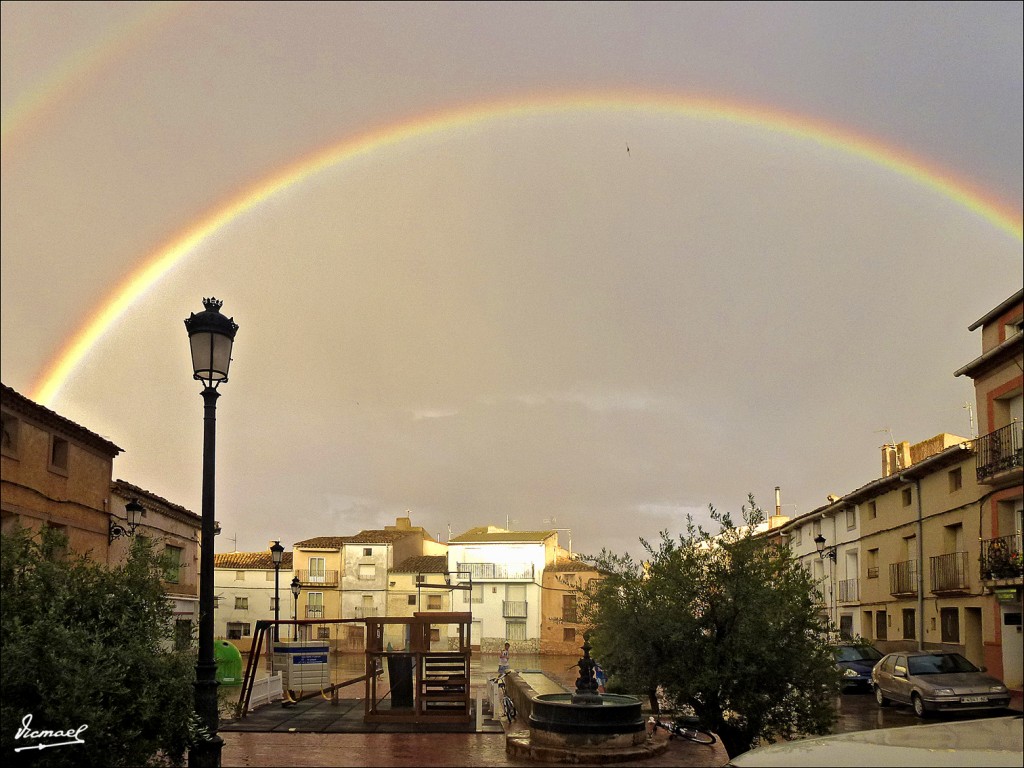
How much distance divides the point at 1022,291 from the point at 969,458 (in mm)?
6283

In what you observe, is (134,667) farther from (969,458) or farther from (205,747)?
(969,458)

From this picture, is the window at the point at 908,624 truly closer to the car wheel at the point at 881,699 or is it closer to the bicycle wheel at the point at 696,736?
the car wheel at the point at 881,699

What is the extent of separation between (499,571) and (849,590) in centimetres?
3125

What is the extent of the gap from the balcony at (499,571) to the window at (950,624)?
39.3 meters

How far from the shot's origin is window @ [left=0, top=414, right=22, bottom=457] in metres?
22.7

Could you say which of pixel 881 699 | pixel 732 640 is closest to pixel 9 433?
pixel 732 640

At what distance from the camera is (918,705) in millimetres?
19578

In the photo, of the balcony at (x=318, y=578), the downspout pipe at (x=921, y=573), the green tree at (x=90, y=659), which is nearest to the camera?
the green tree at (x=90, y=659)

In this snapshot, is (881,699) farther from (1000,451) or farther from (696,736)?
(1000,451)

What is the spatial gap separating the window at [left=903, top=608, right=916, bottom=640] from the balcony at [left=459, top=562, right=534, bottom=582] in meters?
35.5

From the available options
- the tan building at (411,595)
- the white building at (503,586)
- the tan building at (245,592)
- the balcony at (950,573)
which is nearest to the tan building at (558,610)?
the white building at (503,586)

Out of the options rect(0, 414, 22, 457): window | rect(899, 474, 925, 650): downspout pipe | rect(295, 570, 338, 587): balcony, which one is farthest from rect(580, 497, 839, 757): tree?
rect(295, 570, 338, 587): balcony

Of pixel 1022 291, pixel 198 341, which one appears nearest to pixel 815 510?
pixel 1022 291

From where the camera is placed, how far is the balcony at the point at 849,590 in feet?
134
